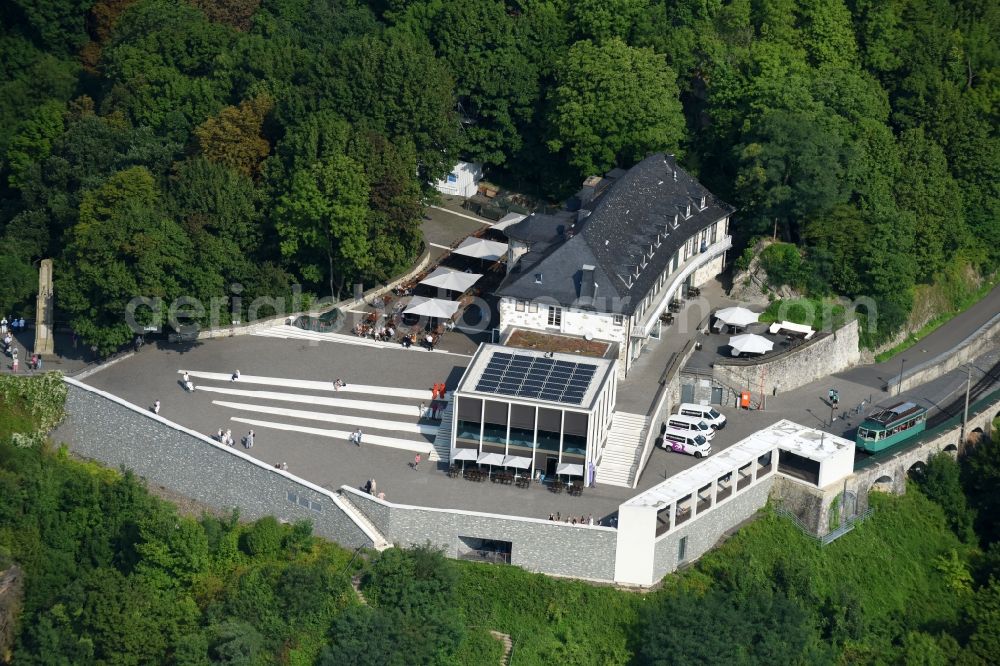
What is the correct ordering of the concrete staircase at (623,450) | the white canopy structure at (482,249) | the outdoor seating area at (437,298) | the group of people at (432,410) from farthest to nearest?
the white canopy structure at (482,249) < the outdoor seating area at (437,298) < the group of people at (432,410) < the concrete staircase at (623,450)

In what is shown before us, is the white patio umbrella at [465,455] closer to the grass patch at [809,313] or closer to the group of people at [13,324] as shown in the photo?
the grass patch at [809,313]

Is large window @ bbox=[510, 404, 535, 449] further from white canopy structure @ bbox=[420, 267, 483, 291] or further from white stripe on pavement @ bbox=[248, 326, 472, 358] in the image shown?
white canopy structure @ bbox=[420, 267, 483, 291]

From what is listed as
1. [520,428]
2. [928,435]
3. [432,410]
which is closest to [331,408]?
[432,410]

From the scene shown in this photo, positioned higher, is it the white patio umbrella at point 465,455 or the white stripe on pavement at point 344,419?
the white patio umbrella at point 465,455

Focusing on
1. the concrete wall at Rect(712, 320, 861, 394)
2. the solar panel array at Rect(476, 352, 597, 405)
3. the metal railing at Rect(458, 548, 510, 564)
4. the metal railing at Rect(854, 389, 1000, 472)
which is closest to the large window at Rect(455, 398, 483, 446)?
the solar panel array at Rect(476, 352, 597, 405)

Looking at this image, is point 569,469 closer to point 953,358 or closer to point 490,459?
point 490,459

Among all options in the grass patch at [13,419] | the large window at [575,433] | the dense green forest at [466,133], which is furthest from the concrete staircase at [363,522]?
the grass patch at [13,419]
